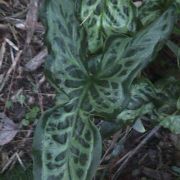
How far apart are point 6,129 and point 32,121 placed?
9 centimetres

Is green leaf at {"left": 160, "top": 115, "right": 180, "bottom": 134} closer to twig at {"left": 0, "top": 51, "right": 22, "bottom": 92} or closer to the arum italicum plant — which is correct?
the arum italicum plant

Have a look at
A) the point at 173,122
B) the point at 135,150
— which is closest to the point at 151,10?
the point at 173,122

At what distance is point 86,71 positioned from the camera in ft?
4.06

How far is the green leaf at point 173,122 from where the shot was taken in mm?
1318

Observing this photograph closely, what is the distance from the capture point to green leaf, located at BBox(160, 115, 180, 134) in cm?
132

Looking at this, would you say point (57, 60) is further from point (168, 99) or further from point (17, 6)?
point (17, 6)

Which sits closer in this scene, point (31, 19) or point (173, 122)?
point (173, 122)

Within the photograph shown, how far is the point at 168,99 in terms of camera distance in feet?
4.58

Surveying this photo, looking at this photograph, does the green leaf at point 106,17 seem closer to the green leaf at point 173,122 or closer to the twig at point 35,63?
the green leaf at point 173,122

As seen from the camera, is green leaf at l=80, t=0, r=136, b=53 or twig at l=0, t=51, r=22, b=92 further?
twig at l=0, t=51, r=22, b=92

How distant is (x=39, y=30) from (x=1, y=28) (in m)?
0.13

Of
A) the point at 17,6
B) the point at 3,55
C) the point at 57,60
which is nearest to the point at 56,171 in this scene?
the point at 57,60

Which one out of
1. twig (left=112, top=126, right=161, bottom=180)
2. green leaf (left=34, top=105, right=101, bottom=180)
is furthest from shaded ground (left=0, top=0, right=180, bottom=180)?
green leaf (left=34, top=105, right=101, bottom=180)

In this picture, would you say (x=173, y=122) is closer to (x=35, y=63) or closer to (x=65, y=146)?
(x=65, y=146)
